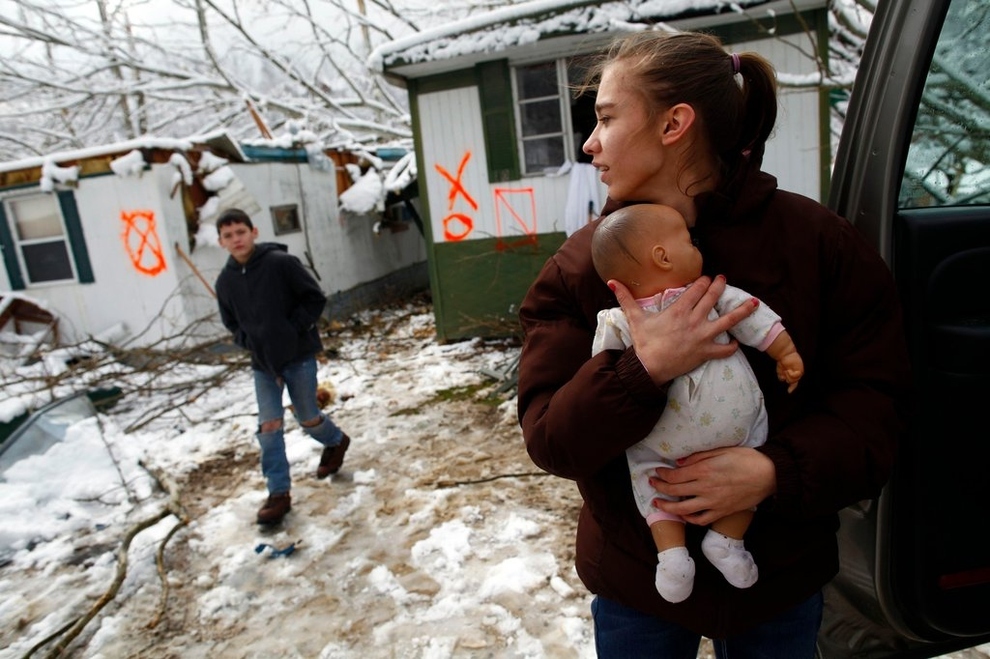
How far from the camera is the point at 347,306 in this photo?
12.1m

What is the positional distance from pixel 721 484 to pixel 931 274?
72 cm

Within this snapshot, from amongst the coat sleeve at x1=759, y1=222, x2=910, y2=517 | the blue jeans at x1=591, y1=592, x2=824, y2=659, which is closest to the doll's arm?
the coat sleeve at x1=759, y1=222, x2=910, y2=517

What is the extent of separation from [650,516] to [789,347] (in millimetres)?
387

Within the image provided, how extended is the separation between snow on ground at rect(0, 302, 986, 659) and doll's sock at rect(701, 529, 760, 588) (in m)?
1.72

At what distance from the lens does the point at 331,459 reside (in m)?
4.66

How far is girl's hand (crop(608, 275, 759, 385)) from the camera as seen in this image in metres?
1.04

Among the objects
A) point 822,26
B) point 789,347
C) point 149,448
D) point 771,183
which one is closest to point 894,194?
point 771,183

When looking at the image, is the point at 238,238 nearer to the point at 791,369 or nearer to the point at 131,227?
the point at 791,369

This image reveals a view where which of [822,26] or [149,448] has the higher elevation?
[822,26]

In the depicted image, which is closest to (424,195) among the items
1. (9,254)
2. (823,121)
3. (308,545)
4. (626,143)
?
(823,121)

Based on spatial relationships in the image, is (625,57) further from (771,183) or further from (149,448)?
(149,448)

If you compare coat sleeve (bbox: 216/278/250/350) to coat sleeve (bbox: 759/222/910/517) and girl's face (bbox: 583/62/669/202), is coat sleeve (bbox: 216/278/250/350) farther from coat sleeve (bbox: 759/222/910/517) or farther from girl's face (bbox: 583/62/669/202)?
coat sleeve (bbox: 759/222/910/517)

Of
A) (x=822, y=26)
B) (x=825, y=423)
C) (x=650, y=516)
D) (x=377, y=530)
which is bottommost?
(x=377, y=530)

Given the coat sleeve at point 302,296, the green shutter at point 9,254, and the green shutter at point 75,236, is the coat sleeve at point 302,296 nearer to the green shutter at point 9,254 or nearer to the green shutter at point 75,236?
the green shutter at point 75,236
